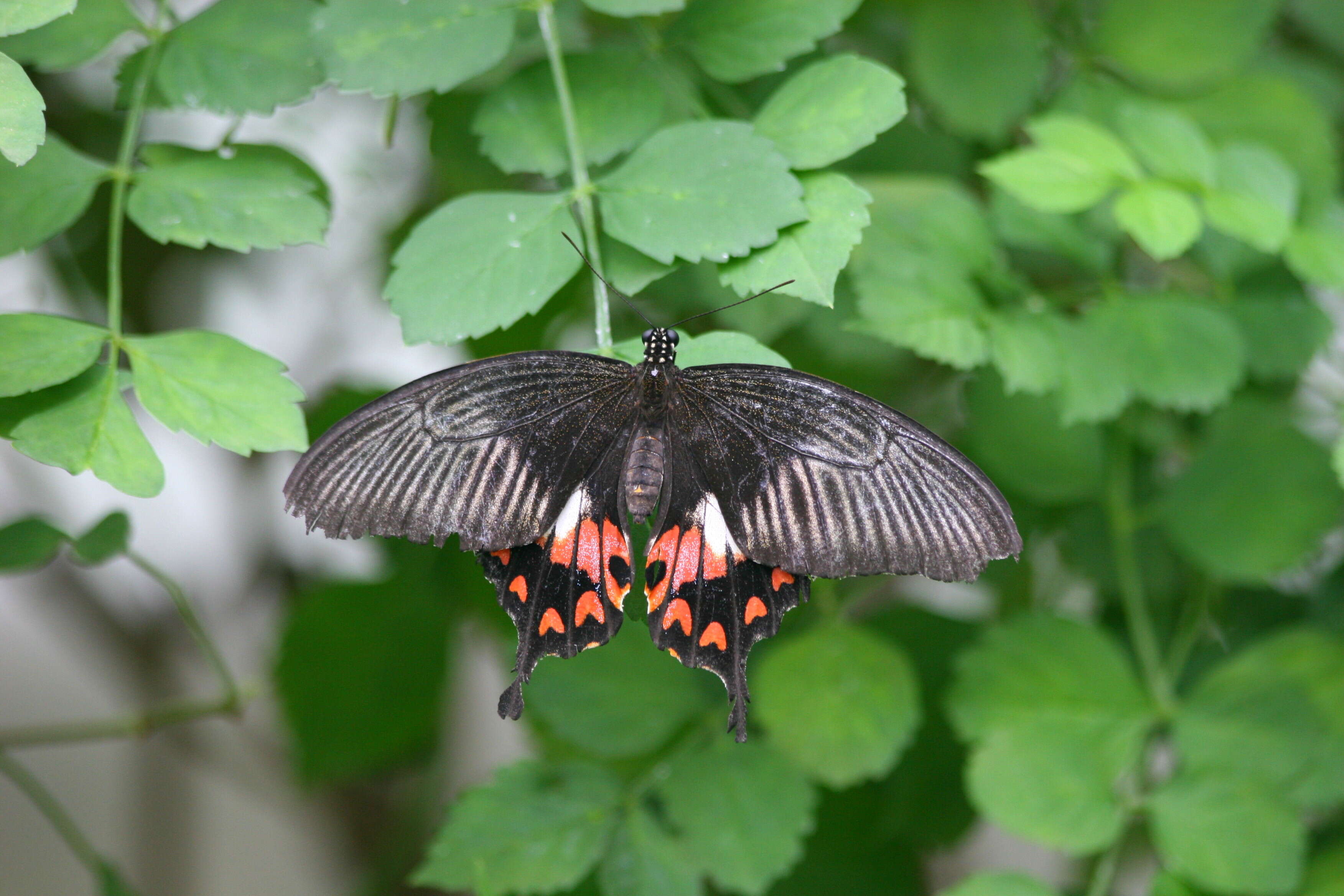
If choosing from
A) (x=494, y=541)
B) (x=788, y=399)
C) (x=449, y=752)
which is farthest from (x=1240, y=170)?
(x=449, y=752)

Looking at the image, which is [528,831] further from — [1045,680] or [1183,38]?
[1183,38]

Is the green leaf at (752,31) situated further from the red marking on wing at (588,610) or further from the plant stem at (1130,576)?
the plant stem at (1130,576)

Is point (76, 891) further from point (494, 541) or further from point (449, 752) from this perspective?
point (494, 541)

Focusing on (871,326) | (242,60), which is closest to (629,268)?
(871,326)

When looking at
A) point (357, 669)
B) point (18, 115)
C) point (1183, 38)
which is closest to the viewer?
point (18, 115)

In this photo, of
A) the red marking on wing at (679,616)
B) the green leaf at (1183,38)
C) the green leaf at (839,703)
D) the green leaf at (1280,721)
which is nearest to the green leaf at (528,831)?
the green leaf at (839,703)
